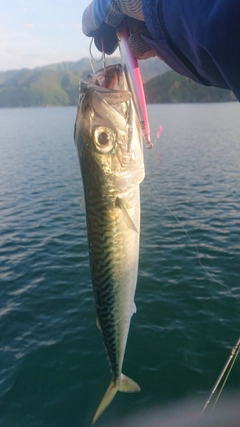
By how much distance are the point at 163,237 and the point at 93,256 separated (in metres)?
12.9

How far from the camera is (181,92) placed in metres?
182

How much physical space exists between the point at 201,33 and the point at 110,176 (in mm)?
1450

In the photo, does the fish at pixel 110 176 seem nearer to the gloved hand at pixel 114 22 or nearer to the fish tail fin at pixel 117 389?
the gloved hand at pixel 114 22

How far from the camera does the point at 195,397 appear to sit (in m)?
7.29

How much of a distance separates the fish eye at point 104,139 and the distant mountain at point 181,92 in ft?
587

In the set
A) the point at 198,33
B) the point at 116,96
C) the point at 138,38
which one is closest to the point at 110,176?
the point at 116,96

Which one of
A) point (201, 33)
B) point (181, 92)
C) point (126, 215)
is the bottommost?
point (126, 215)

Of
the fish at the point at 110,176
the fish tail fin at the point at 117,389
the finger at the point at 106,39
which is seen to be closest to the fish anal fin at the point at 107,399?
the fish tail fin at the point at 117,389

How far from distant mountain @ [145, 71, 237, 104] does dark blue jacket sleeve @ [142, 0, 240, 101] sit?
179208 millimetres

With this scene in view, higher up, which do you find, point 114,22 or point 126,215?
point 114,22

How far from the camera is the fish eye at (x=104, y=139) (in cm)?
285

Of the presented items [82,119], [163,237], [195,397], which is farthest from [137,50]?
[163,237]

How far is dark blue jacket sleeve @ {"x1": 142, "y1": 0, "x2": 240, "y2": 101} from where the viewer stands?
1.68 m

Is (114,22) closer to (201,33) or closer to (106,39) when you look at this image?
(106,39)
